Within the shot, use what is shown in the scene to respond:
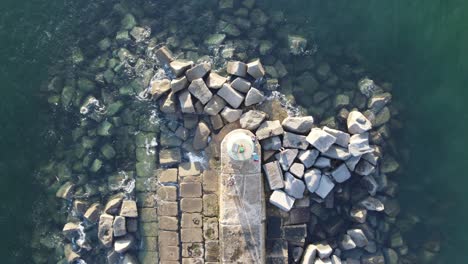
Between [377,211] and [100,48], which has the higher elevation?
[100,48]

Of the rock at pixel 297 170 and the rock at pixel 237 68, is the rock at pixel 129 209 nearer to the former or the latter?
the rock at pixel 297 170

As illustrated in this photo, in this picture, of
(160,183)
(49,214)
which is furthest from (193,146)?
(49,214)

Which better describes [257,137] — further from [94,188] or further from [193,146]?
[94,188]

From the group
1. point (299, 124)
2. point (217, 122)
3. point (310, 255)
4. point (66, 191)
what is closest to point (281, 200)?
point (310, 255)

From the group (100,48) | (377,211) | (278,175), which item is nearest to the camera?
(278,175)

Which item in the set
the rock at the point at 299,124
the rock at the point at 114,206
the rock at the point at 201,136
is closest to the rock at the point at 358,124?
the rock at the point at 299,124

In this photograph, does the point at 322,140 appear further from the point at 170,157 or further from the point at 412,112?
the point at 170,157
